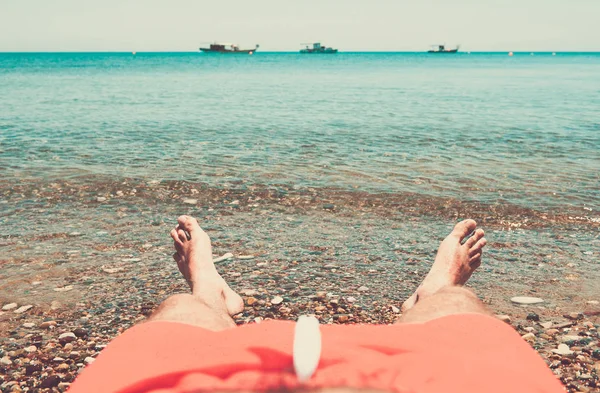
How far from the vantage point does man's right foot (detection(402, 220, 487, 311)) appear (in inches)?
145

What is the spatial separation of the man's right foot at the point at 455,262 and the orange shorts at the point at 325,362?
57.3 inches

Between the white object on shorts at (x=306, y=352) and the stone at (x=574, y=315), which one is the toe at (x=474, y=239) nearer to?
the stone at (x=574, y=315)

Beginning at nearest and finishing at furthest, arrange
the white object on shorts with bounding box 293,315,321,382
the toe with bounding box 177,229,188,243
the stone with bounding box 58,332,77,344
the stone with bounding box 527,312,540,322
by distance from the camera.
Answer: the white object on shorts with bounding box 293,315,321,382 < the stone with bounding box 58,332,77,344 < the stone with bounding box 527,312,540,322 < the toe with bounding box 177,229,188,243

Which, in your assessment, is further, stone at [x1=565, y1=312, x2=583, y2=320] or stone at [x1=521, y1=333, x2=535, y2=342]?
stone at [x1=565, y1=312, x2=583, y2=320]

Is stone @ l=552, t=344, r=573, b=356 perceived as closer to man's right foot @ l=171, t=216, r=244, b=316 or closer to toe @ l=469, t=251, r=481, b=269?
toe @ l=469, t=251, r=481, b=269

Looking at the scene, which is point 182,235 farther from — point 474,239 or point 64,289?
point 474,239

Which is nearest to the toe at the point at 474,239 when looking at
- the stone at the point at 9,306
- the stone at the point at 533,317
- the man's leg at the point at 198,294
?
the stone at the point at 533,317

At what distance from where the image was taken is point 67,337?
3689mm

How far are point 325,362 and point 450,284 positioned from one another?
217cm

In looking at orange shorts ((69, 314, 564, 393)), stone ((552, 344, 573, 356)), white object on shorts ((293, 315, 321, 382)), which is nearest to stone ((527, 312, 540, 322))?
stone ((552, 344, 573, 356))

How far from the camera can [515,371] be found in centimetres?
195

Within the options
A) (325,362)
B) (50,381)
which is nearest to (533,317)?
(325,362)

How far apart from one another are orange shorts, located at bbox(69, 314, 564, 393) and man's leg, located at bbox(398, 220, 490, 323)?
42 cm

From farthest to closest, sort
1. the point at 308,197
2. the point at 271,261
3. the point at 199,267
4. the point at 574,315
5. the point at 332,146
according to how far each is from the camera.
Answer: the point at 332,146 → the point at 308,197 → the point at 271,261 → the point at 574,315 → the point at 199,267
